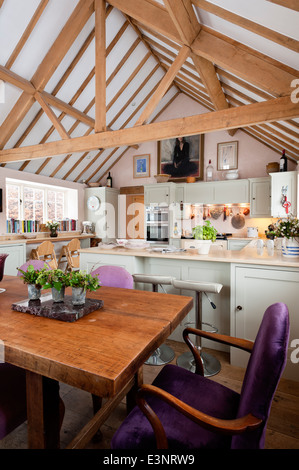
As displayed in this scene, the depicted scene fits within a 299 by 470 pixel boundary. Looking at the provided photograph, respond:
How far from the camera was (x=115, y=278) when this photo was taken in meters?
1.93

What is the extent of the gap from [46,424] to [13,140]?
4966mm

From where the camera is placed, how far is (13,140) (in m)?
4.63

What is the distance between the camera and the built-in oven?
5824mm

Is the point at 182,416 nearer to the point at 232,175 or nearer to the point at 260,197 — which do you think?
the point at 260,197

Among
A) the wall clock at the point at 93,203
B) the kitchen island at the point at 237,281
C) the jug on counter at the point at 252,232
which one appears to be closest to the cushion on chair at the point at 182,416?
the kitchen island at the point at 237,281

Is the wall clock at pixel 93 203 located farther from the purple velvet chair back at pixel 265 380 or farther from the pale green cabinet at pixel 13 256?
the purple velvet chair back at pixel 265 380

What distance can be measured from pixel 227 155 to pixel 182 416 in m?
5.77

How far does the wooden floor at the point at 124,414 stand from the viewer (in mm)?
1419

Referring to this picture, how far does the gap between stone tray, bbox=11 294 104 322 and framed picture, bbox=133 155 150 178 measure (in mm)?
5842

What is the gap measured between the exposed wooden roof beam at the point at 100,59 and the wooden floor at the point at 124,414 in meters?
3.20

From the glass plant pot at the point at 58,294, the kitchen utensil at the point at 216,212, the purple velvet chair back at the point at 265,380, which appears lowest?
the purple velvet chair back at the point at 265,380

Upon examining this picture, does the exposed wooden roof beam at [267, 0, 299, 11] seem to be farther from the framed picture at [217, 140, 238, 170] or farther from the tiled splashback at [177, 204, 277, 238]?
the framed picture at [217, 140, 238, 170]
